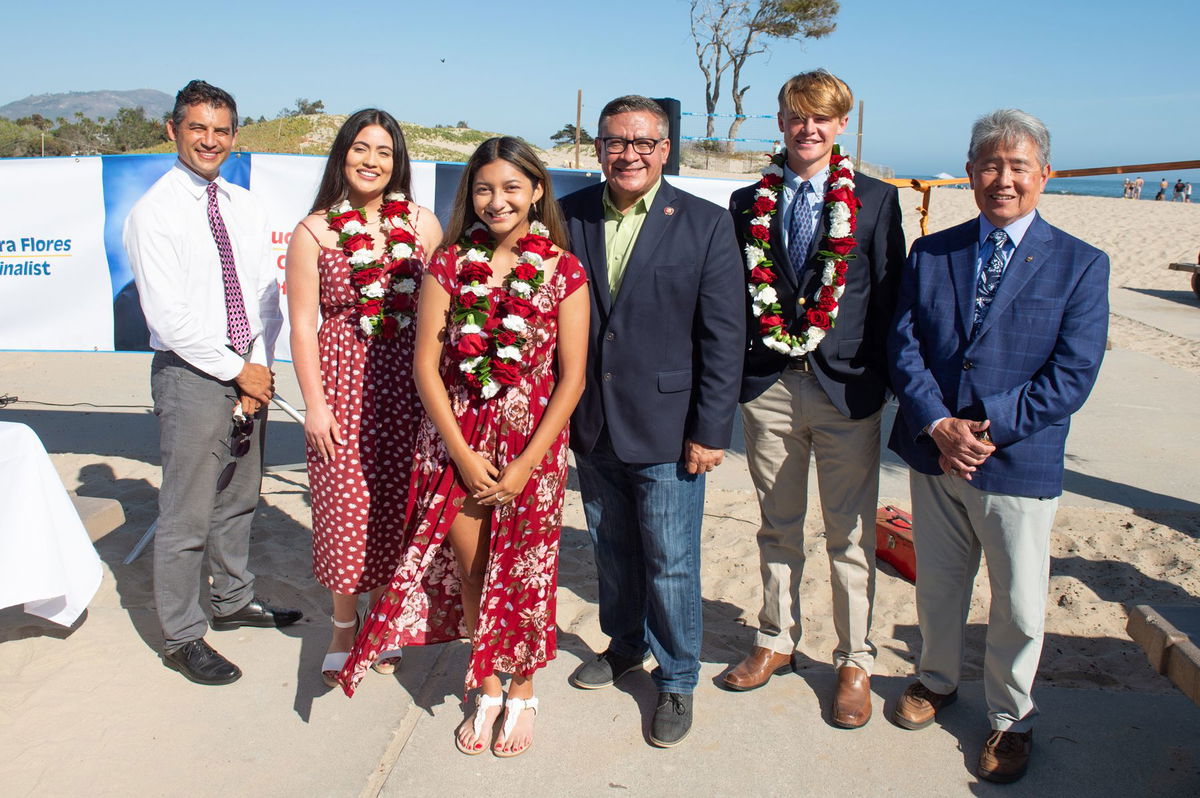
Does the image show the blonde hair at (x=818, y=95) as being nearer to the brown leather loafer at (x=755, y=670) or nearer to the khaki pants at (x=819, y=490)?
the khaki pants at (x=819, y=490)

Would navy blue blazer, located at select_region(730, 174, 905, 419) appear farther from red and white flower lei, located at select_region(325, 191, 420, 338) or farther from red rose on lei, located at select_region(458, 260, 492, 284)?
red and white flower lei, located at select_region(325, 191, 420, 338)

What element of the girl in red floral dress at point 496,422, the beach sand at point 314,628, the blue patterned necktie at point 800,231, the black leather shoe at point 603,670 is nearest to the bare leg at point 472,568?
the girl in red floral dress at point 496,422

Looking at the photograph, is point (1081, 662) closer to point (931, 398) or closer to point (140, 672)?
point (931, 398)

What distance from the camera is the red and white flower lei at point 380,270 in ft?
10.5

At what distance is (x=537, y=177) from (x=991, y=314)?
4.99ft

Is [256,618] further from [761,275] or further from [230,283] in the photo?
[761,275]

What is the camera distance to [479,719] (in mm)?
3088

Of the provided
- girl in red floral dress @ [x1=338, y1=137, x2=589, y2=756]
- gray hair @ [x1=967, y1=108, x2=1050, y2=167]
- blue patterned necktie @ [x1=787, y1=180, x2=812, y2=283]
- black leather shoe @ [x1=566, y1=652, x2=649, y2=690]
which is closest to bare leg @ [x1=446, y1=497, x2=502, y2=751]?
girl in red floral dress @ [x1=338, y1=137, x2=589, y2=756]

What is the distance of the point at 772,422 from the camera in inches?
127

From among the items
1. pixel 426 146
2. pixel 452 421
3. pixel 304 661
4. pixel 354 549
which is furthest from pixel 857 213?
pixel 426 146

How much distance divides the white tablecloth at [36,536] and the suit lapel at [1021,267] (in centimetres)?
343

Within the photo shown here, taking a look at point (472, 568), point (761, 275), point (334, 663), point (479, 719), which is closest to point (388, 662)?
point (334, 663)

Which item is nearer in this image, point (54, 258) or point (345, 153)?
point (345, 153)

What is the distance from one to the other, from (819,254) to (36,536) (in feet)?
10.1
